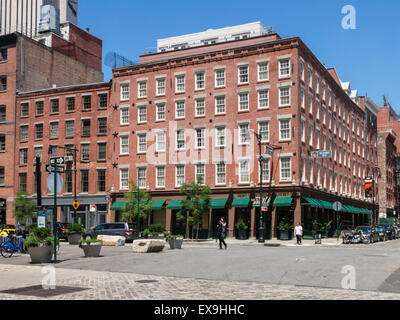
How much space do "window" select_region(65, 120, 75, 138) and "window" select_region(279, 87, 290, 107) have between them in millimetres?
22950

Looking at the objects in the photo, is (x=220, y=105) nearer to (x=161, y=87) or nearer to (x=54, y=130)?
(x=161, y=87)

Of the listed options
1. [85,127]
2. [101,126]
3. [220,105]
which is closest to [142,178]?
[101,126]

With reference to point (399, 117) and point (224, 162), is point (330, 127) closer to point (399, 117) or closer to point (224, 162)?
point (224, 162)

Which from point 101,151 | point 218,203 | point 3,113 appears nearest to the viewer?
point 218,203

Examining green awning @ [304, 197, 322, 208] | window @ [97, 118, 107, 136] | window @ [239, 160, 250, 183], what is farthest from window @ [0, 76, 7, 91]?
green awning @ [304, 197, 322, 208]

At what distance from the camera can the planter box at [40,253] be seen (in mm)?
21250

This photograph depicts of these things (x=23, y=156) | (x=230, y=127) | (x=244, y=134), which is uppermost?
(x=230, y=127)

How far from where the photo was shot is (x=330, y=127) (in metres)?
57.2

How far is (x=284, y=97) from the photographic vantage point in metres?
47.2

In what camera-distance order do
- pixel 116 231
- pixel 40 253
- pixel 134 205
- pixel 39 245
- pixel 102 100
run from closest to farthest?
pixel 40 253 → pixel 39 245 → pixel 116 231 → pixel 134 205 → pixel 102 100

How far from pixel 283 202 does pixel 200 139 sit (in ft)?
35.2

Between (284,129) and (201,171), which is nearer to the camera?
(284,129)

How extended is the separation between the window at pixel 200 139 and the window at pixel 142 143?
577cm

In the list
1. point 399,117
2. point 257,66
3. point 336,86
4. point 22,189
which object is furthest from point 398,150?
Result: point 22,189
